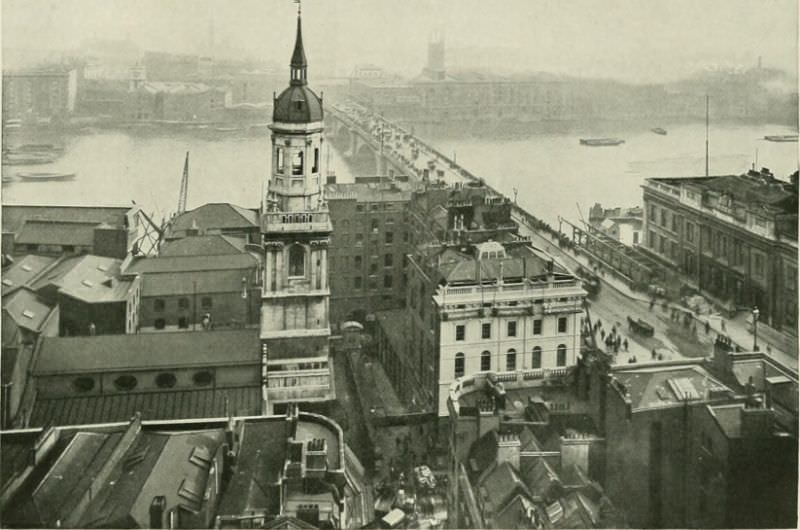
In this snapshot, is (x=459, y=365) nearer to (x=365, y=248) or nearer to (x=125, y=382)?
(x=365, y=248)

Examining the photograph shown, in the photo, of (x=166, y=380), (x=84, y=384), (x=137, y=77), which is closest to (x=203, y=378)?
(x=166, y=380)

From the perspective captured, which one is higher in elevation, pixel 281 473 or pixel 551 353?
pixel 551 353

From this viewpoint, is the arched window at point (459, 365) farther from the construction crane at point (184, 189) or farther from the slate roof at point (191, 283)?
the construction crane at point (184, 189)

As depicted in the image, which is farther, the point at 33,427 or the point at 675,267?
the point at 675,267

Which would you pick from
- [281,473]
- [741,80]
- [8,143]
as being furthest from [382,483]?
[741,80]

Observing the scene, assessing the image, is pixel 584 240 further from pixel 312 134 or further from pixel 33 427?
pixel 33 427

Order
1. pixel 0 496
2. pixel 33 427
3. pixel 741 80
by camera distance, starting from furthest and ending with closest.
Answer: pixel 741 80 → pixel 33 427 → pixel 0 496

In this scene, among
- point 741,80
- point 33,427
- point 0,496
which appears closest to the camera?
point 0,496
